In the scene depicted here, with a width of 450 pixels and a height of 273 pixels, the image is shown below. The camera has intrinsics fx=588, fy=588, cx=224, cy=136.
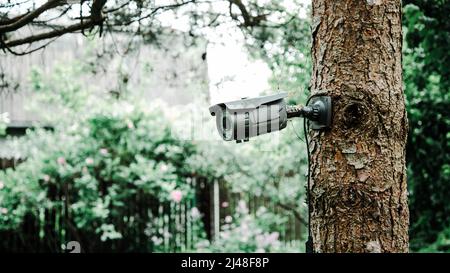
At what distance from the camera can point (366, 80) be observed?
1.86 metres

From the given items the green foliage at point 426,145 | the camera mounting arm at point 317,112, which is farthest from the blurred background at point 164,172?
the camera mounting arm at point 317,112

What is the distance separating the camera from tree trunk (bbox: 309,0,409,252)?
183cm

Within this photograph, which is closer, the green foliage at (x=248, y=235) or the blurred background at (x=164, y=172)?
the blurred background at (x=164, y=172)

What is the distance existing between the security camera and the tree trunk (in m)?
0.05

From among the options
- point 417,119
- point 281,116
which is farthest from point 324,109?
point 417,119

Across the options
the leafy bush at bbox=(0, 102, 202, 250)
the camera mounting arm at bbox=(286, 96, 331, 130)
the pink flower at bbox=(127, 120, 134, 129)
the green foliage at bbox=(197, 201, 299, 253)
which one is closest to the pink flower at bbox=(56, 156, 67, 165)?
the leafy bush at bbox=(0, 102, 202, 250)

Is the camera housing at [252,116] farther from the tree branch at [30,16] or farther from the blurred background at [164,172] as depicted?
the blurred background at [164,172]

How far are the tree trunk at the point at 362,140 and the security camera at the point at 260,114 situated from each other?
0.05m

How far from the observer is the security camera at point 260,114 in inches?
72.2

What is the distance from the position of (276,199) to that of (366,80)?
4.77 metres

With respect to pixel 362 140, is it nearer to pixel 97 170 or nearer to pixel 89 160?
pixel 89 160

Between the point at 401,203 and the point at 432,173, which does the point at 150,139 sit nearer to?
the point at 432,173

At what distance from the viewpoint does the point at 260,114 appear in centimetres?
184

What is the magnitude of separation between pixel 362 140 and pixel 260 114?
331 mm
